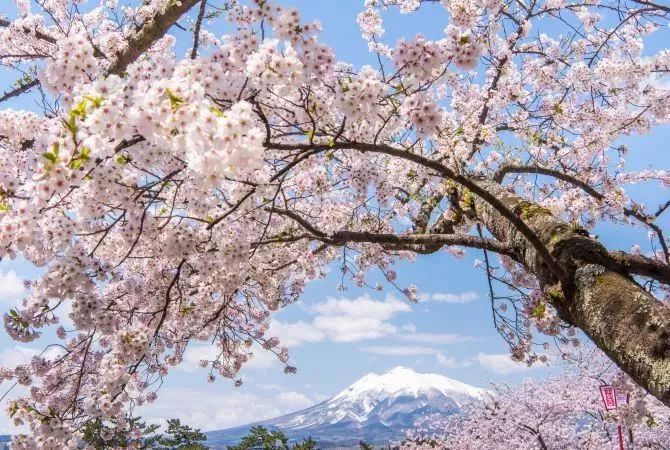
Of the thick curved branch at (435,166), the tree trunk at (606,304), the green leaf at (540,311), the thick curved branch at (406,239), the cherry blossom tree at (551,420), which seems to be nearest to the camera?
the tree trunk at (606,304)

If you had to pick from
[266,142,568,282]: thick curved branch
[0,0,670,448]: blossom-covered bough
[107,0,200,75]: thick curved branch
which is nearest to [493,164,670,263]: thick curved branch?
[0,0,670,448]: blossom-covered bough

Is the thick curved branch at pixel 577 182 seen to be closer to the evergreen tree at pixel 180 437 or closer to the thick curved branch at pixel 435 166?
the thick curved branch at pixel 435 166

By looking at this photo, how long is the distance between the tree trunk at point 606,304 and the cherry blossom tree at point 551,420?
35.1 feet

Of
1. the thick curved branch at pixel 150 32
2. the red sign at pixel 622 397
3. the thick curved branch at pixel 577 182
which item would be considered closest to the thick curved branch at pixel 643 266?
the thick curved branch at pixel 577 182

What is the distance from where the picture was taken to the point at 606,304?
10.7ft

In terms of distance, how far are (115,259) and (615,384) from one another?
Result: 6.29 metres

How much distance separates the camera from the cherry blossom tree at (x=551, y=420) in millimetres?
14492

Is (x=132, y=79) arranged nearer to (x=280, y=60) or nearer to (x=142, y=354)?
(x=280, y=60)

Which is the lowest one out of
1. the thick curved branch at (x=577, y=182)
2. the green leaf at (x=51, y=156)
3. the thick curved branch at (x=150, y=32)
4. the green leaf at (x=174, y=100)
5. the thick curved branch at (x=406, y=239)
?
the green leaf at (x=51, y=156)

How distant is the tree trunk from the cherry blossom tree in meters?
10.7

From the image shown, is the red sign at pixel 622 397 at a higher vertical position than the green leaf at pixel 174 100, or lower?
lower

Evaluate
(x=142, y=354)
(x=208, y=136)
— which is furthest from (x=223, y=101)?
(x=142, y=354)

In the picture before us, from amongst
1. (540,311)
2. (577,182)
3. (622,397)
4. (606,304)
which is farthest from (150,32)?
(622,397)

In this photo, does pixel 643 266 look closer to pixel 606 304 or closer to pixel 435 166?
pixel 606 304
